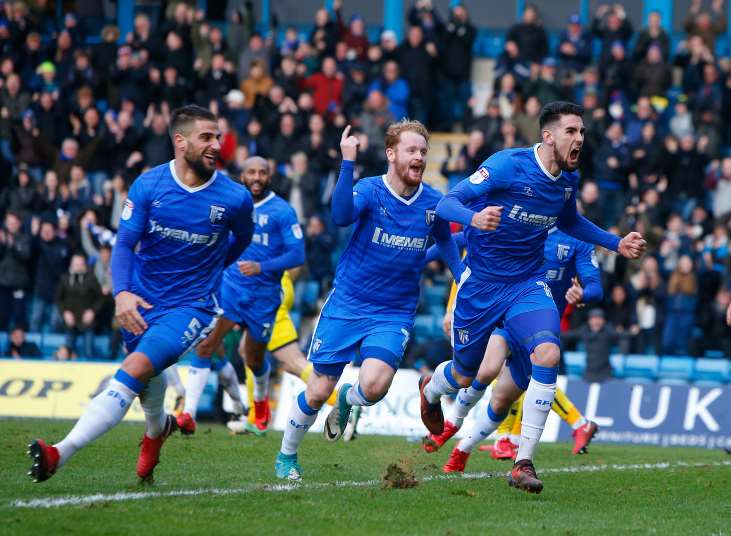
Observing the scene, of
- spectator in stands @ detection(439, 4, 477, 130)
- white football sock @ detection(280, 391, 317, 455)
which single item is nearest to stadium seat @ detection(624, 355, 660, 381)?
spectator in stands @ detection(439, 4, 477, 130)

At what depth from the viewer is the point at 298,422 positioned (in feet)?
33.6

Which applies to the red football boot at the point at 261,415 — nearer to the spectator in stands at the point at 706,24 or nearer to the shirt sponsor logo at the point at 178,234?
the shirt sponsor logo at the point at 178,234

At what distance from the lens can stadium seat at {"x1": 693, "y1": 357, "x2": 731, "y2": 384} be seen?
67.4ft

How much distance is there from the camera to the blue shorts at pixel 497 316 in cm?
1012

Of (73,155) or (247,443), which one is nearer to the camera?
(247,443)

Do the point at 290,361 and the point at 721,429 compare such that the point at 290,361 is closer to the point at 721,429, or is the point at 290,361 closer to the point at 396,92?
the point at 721,429

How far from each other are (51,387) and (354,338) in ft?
34.7

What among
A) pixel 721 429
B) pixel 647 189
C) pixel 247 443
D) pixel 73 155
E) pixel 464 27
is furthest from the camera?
pixel 464 27

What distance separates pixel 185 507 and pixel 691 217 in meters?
15.7

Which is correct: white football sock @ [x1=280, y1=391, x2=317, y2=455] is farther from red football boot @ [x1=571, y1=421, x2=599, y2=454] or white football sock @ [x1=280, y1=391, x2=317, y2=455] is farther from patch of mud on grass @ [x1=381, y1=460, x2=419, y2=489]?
red football boot @ [x1=571, y1=421, x2=599, y2=454]

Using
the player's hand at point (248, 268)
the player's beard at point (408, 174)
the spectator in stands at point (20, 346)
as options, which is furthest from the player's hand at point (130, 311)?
the spectator in stands at point (20, 346)

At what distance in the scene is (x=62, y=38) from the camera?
2645 centimetres

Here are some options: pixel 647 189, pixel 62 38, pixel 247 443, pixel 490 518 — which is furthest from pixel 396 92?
pixel 490 518

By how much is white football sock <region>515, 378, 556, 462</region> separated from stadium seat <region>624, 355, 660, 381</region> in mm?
11238
